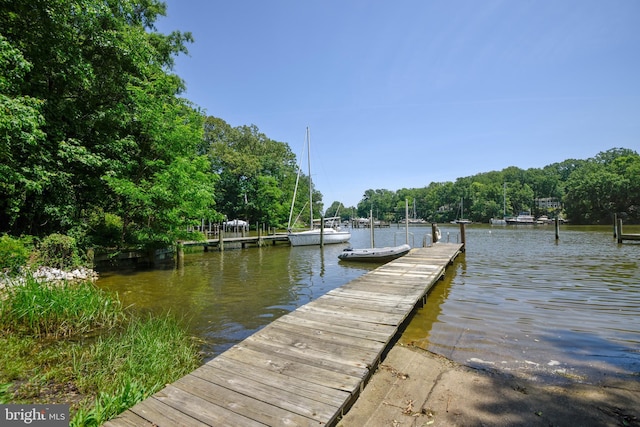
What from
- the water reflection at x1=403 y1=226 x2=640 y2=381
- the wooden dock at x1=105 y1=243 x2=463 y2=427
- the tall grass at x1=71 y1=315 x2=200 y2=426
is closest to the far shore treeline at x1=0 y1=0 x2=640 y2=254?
the tall grass at x1=71 y1=315 x2=200 y2=426

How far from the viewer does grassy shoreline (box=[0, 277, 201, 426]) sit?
132 inches

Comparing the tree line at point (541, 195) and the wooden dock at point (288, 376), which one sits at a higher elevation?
the tree line at point (541, 195)

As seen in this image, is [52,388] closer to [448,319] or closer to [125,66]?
[448,319]

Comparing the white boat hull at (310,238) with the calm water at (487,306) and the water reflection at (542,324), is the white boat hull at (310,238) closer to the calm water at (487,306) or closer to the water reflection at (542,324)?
the calm water at (487,306)

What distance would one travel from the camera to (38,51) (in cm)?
972

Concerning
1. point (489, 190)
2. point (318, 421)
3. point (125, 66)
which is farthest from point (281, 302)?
point (489, 190)

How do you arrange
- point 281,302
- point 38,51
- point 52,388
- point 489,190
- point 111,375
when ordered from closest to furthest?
point 52,388 < point 111,375 < point 281,302 < point 38,51 < point 489,190

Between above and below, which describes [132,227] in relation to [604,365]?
above

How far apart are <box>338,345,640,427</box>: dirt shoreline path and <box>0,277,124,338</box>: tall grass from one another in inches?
220

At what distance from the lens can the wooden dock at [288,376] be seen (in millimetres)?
2643

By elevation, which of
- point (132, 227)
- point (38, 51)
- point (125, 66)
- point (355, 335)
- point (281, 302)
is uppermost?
point (125, 66)

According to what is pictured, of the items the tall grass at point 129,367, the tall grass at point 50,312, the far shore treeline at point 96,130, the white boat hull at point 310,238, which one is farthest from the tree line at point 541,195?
the tall grass at point 50,312

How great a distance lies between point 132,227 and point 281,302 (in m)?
10.4

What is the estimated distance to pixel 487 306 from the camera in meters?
8.23
